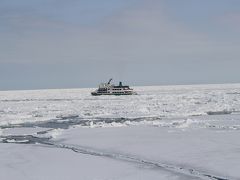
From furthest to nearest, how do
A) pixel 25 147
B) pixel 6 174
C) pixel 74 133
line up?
pixel 74 133, pixel 25 147, pixel 6 174

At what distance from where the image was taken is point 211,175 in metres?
7.05

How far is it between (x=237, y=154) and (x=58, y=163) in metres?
3.37

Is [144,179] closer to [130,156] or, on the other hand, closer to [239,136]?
[130,156]

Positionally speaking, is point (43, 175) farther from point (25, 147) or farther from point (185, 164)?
point (25, 147)

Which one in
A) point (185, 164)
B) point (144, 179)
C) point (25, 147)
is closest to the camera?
point (144, 179)

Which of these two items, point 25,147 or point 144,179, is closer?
point 144,179

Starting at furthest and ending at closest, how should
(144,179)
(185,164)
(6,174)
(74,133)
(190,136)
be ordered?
(74,133) → (190,136) → (185,164) → (6,174) → (144,179)

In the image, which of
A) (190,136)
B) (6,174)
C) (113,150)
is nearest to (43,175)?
(6,174)

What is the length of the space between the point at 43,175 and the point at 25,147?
3574 mm

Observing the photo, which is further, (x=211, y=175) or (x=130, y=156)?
(x=130, y=156)

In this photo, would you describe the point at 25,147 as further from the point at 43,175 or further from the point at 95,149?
the point at 43,175

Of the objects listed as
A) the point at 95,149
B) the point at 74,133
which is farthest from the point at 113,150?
the point at 74,133

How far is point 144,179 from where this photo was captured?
682 centimetres

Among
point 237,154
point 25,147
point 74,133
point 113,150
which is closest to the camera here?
point 237,154
